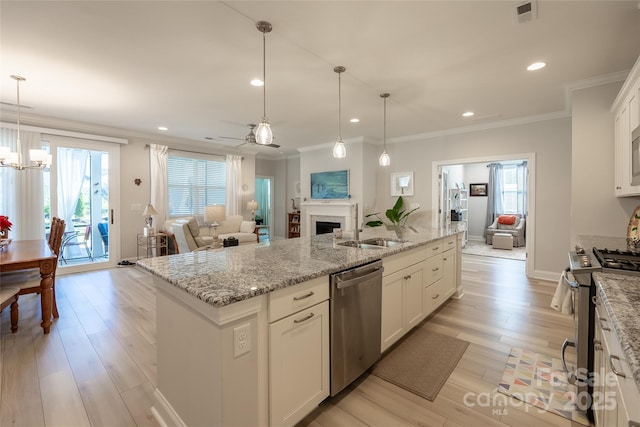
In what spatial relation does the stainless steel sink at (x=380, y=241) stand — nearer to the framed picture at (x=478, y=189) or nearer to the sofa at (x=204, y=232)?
the sofa at (x=204, y=232)

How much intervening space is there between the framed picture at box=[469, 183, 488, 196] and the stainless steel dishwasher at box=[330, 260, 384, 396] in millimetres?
8015

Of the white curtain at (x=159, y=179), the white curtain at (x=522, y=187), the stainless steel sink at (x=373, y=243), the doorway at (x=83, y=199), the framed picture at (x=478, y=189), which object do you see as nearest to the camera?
the stainless steel sink at (x=373, y=243)

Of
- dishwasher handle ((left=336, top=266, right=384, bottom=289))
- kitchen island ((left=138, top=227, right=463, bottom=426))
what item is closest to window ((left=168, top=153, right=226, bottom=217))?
kitchen island ((left=138, top=227, right=463, bottom=426))

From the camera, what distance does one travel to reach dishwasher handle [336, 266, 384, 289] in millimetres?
1677

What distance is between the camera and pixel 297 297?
4.87 ft

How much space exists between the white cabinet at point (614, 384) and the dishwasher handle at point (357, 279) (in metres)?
1.13

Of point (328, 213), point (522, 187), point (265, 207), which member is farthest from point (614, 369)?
point (265, 207)

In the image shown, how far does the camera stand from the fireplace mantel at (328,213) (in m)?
6.35

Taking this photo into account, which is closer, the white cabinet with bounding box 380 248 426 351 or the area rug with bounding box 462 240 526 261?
the white cabinet with bounding box 380 248 426 351

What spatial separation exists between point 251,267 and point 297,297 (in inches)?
15.1

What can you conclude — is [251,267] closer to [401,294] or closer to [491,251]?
[401,294]

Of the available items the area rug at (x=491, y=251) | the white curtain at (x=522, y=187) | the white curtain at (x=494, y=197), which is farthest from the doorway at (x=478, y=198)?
the white curtain at (x=522, y=187)

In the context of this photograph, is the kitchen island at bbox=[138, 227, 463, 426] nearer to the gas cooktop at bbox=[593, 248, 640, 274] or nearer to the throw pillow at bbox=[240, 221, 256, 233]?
the gas cooktop at bbox=[593, 248, 640, 274]

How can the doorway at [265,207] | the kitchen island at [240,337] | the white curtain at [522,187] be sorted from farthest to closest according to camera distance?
the doorway at [265,207] → the white curtain at [522,187] → the kitchen island at [240,337]
